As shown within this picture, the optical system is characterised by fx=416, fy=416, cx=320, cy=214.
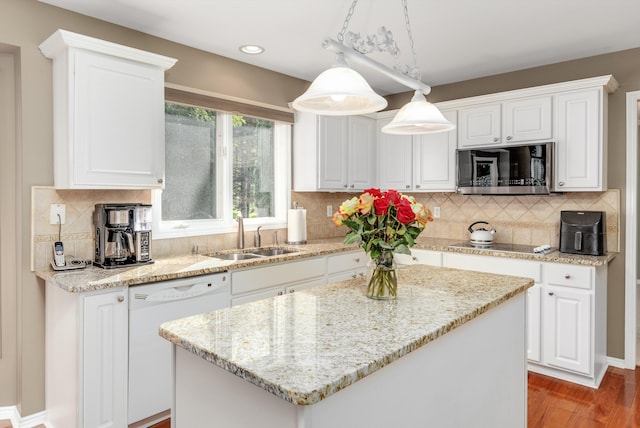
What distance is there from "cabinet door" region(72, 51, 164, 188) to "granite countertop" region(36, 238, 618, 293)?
1.67ft

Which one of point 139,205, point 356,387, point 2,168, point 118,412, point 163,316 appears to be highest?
point 2,168

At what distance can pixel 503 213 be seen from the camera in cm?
391

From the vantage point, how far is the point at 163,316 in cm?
241

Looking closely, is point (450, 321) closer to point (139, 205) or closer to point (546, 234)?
point (139, 205)

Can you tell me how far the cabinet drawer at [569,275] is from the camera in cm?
295

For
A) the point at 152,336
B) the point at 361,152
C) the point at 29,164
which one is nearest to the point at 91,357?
the point at 152,336

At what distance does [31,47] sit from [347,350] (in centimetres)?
256

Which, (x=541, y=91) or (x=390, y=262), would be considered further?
(x=541, y=91)

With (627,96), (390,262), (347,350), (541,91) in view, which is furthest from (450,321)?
(627,96)

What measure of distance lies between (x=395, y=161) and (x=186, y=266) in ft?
8.14

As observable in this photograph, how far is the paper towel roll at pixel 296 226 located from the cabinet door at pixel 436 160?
4.01 ft

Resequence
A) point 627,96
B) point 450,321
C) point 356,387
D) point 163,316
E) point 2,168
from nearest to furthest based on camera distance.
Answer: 1. point 356,387
2. point 450,321
3. point 163,316
4. point 2,168
5. point 627,96

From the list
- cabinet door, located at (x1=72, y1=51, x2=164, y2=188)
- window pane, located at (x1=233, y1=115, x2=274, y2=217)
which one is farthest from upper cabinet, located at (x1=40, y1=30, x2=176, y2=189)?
window pane, located at (x1=233, y1=115, x2=274, y2=217)

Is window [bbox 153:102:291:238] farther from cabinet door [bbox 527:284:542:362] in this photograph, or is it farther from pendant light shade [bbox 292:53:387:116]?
cabinet door [bbox 527:284:542:362]
